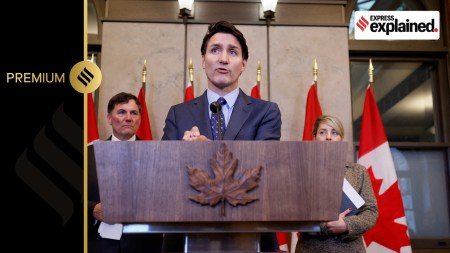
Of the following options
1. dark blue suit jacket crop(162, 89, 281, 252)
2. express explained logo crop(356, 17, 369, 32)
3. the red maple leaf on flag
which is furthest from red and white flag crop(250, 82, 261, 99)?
dark blue suit jacket crop(162, 89, 281, 252)

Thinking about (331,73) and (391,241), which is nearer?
(391,241)

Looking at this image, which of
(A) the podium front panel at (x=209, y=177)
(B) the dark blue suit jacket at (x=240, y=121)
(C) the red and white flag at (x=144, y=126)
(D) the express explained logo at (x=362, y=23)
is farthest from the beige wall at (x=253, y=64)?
(A) the podium front panel at (x=209, y=177)

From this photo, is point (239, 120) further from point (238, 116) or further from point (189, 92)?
point (189, 92)

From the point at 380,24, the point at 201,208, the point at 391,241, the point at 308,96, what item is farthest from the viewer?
the point at 380,24

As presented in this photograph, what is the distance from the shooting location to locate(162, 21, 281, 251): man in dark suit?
1.78 m

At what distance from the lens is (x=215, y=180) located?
4.32 ft

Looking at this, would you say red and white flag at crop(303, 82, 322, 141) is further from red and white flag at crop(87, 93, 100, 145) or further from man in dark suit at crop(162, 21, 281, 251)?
man in dark suit at crop(162, 21, 281, 251)

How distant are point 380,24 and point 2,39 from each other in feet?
13.2

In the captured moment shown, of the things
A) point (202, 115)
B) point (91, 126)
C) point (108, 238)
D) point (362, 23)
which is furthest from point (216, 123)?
point (362, 23)

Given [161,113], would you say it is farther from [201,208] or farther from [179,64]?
[201,208]

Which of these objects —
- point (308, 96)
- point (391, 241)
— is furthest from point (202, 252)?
point (308, 96)

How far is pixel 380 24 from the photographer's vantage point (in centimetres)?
487

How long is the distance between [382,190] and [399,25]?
181 centimetres

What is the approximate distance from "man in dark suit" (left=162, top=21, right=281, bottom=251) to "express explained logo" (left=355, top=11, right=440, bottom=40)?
3.33 metres
